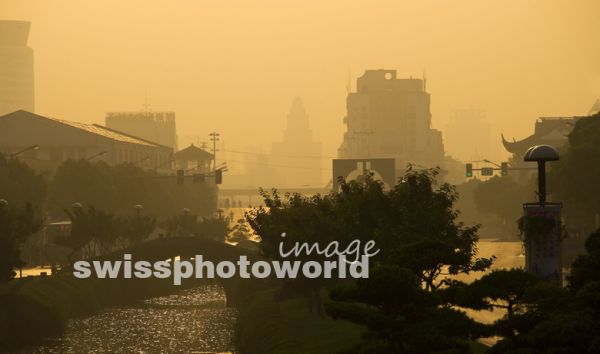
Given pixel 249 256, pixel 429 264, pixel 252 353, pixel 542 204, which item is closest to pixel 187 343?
pixel 252 353

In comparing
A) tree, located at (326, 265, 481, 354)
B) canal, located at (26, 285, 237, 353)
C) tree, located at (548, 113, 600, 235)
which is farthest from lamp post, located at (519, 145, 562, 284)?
tree, located at (548, 113, 600, 235)

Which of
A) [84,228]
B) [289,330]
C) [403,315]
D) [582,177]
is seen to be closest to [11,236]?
[84,228]

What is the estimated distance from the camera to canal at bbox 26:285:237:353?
325 ft

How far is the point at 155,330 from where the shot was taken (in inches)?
4358

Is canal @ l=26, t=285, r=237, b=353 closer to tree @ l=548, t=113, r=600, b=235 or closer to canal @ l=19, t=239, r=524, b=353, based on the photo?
canal @ l=19, t=239, r=524, b=353

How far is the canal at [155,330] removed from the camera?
98.9 m

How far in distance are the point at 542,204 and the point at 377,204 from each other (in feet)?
71.7

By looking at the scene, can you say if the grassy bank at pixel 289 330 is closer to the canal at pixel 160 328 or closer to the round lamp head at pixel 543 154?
the canal at pixel 160 328

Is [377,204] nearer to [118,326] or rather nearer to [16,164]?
[118,326]

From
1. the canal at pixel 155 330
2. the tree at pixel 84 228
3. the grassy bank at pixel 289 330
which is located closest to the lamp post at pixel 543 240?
the grassy bank at pixel 289 330

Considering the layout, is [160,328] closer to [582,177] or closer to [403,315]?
[582,177]

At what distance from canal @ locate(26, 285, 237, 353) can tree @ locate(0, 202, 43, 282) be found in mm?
6685

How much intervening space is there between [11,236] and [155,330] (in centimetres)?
1450

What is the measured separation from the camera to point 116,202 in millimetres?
173750
